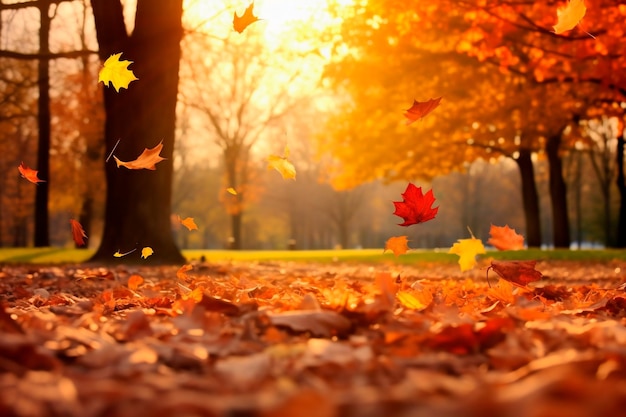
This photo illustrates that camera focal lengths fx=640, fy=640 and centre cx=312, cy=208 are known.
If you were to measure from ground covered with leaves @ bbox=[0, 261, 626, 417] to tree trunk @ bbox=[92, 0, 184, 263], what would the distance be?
20.0 feet

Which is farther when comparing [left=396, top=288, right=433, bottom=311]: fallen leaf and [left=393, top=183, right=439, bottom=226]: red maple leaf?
[left=393, top=183, right=439, bottom=226]: red maple leaf

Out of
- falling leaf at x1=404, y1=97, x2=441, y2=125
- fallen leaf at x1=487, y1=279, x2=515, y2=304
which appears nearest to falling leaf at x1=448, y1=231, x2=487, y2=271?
fallen leaf at x1=487, y1=279, x2=515, y2=304

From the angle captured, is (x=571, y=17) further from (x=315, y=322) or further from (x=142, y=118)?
(x=142, y=118)

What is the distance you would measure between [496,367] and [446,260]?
11901 mm

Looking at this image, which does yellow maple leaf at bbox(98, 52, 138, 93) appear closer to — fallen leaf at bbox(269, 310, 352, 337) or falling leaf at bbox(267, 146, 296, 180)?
falling leaf at bbox(267, 146, 296, 180)

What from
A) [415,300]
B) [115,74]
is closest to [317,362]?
[415,300]

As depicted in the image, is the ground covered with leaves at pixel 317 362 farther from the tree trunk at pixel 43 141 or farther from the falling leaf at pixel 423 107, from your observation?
the tree trunk at pixel 43 141

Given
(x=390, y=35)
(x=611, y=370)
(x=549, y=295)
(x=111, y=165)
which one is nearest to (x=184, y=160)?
(x=390, y=35)

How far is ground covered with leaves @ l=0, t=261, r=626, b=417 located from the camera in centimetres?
123

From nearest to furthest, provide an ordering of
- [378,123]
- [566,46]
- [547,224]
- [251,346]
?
[251,346] < [566,46] < [378,123] < [547,224]

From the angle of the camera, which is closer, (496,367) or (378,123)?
(496,367)

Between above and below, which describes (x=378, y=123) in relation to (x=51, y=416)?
above

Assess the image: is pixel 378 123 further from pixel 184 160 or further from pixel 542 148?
pixel 184 160

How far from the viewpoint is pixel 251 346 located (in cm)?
211
